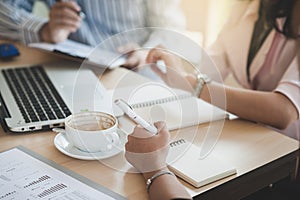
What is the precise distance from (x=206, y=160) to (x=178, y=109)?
0.24 metres

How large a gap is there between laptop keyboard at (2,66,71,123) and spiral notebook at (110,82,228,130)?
14 cm

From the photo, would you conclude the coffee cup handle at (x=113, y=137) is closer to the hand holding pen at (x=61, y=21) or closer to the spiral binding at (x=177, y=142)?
the spiral binding at (x=177, y=142)

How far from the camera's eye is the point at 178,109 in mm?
1024

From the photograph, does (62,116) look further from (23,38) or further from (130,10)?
(130,10)

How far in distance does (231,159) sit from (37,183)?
1.21 feet

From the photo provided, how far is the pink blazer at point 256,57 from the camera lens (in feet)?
3.63

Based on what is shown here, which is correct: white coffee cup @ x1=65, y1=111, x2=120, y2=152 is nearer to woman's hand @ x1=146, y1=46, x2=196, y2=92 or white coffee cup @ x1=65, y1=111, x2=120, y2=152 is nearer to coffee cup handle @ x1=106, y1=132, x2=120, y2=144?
coffee cup handle @ x1=106, y1=132, x2=120, y2=144

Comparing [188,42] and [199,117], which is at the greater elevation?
[188,42]

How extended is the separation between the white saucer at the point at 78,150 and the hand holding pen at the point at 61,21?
676mm

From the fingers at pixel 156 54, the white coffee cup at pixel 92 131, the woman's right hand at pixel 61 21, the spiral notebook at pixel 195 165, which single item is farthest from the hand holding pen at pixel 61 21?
the spiral notebook at pixel 195 165

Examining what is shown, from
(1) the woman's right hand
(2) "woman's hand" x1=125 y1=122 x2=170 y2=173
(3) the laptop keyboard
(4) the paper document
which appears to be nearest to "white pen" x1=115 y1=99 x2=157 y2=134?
(2) "woman's hand" x1=125 y1=122 x2=170 y2=173

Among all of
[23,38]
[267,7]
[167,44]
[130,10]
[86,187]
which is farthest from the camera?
[130,10]

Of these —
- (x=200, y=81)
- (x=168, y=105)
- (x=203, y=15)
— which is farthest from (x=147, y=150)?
(x=203, y=15)

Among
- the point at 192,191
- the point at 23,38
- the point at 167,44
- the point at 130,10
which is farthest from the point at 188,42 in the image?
the point at 130,10
